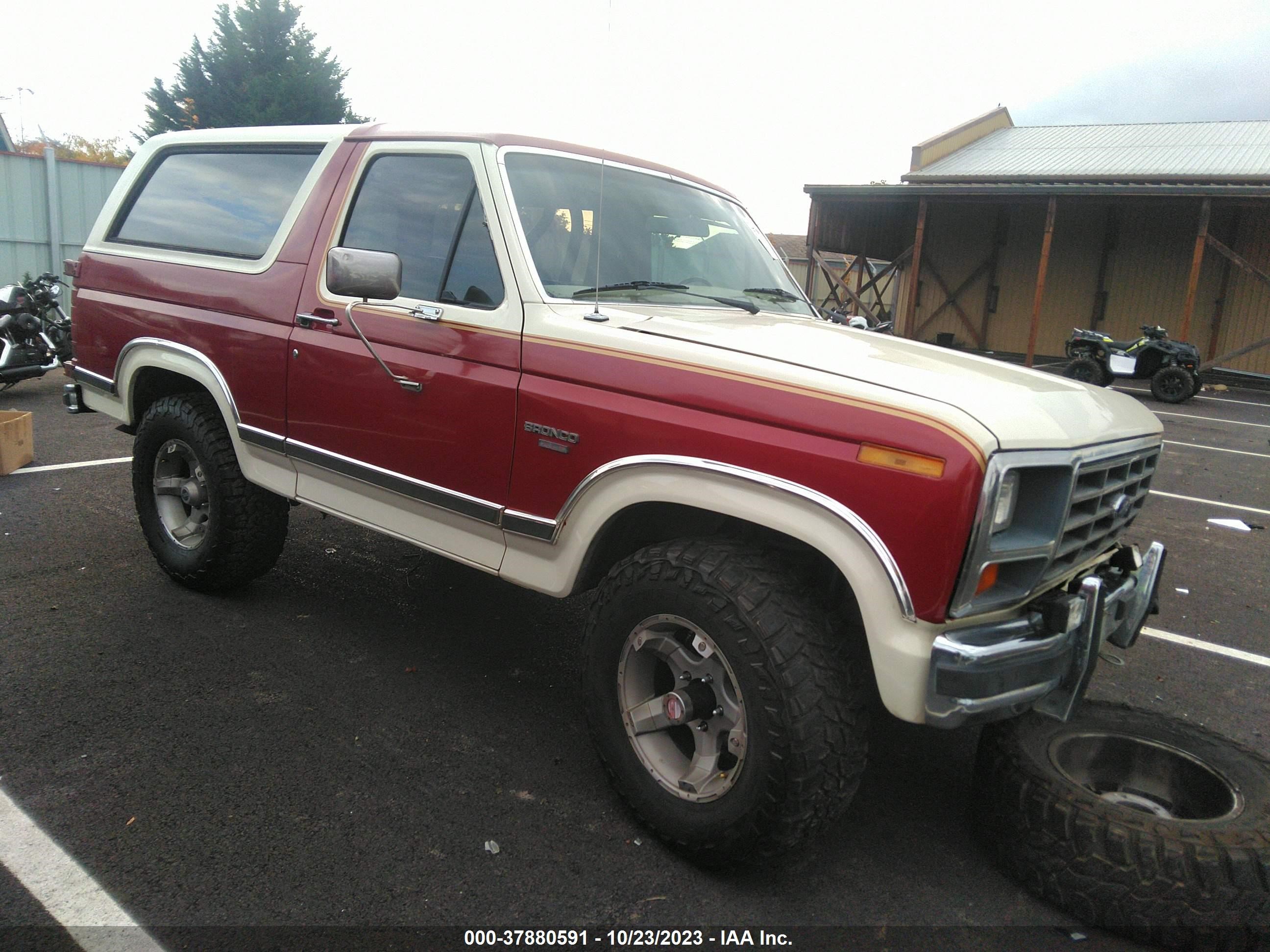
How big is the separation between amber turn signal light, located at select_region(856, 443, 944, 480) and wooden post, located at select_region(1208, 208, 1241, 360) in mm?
21084

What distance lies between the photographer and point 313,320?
11.5 feet

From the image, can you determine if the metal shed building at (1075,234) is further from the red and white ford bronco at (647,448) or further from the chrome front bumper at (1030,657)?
the chrome front bumper at (1030,657)

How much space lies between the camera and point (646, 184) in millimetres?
3568

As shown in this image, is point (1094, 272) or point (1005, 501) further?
point (1094, 272)

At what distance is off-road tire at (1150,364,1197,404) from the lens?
1442 centimetres

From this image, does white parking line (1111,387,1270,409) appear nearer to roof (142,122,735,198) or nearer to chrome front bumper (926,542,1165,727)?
roof (142,122,735,198)

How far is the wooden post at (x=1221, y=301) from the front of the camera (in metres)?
19.2

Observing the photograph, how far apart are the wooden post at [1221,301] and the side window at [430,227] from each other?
68.6 feet

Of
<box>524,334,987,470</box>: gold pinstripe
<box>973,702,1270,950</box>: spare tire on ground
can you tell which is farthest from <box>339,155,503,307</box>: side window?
<box>973,702,1270,950</box>: spare tire on ground

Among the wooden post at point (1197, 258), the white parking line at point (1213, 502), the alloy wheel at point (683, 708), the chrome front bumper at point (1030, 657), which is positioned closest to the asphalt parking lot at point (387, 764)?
the alloy wheel at point (683, 708)

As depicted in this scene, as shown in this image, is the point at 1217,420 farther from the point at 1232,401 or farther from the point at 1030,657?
the point at 1030,657

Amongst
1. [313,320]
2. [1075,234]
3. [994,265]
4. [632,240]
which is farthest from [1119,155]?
[313,320]

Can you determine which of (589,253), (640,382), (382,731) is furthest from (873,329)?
(382,731)

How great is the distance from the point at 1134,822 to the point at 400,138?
3.40m
